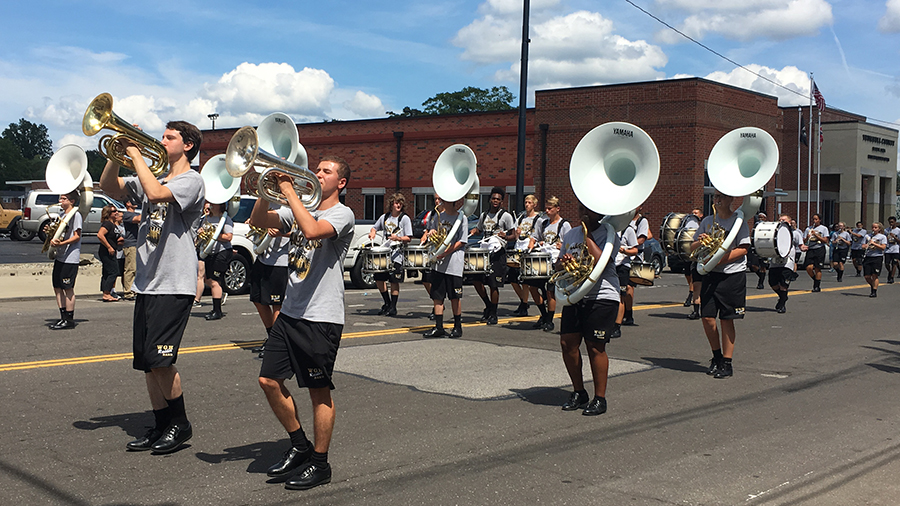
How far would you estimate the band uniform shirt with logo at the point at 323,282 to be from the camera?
484 centimetres

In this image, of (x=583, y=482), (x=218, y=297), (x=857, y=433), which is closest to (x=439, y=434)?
(x=583, y=482)

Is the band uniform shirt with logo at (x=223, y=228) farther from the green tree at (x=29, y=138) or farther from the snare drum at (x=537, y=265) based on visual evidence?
the green tree at (x=29, y=138)

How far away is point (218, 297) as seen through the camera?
40.2ft

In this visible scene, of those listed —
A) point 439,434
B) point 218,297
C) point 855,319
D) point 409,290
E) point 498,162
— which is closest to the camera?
point 439,434

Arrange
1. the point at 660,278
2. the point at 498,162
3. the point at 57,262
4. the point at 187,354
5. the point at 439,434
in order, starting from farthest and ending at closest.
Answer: the point at 498,162
the point at 660,278
the point at 57,262
the point at 187,354
the point at 439,434

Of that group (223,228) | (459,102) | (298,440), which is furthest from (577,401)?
(459,102)

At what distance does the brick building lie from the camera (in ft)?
113

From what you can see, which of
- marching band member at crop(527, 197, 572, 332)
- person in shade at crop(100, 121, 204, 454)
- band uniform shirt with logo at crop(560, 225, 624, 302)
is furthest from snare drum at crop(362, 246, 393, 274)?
person in shade at crop(100, 121, 204, 454)

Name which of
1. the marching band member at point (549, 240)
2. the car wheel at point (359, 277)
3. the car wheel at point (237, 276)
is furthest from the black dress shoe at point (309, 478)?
the car wheel at point (359, 277)

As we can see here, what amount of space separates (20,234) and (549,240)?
2998cm

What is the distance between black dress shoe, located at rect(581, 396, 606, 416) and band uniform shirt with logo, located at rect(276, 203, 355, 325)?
262 cm

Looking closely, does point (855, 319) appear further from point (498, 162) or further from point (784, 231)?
point (498, 162)

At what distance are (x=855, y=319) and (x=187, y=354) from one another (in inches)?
428

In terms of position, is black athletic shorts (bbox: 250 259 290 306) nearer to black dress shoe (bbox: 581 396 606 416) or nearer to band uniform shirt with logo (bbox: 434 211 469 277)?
band uniform shirt with logo (bbox: 434 211 469 277)
